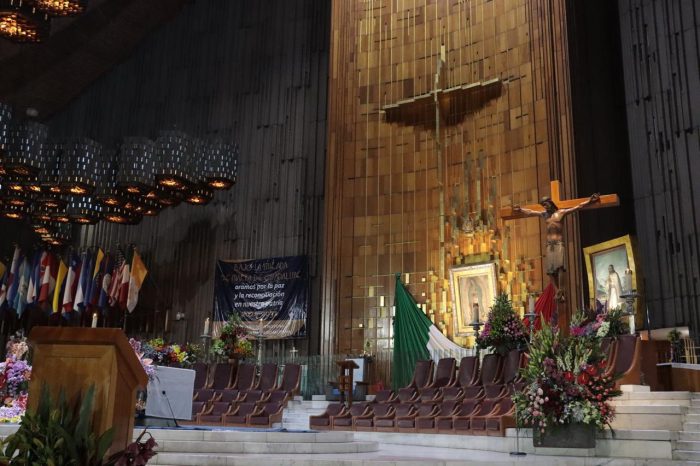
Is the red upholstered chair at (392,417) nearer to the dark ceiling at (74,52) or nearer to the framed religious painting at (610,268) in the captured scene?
the framed religious painting at (610,268)

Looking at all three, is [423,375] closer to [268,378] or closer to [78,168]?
[268,378]

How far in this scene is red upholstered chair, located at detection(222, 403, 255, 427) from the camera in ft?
35.9

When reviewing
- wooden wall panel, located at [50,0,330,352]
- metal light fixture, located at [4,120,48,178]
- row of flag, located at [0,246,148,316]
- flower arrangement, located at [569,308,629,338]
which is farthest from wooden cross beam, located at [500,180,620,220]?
row of flag, located at [0,246,148,316]

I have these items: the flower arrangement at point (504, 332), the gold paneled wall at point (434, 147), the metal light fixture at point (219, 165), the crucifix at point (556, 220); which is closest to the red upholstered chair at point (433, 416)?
the flower arrangement at point (504, 332)

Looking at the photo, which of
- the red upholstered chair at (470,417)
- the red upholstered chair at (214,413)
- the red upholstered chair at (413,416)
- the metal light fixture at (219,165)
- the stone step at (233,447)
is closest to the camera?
the stone step at (233,447)

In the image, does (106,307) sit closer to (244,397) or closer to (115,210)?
(115,210)

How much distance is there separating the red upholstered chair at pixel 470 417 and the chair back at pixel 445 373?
1526 mm

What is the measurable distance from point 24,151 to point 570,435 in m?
12.9

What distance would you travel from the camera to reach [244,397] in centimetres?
1180

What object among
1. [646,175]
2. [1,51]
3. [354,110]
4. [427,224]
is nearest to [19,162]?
[1,51]

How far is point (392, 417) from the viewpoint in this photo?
9.62 m

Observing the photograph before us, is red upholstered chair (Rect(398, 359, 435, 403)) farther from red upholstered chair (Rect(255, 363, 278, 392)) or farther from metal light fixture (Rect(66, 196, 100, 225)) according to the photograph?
metal light fixture (Rect(66, 196, 100, 225))

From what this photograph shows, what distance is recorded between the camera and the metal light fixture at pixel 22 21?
11.2m

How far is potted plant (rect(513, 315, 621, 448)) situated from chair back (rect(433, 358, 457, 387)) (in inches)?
127
